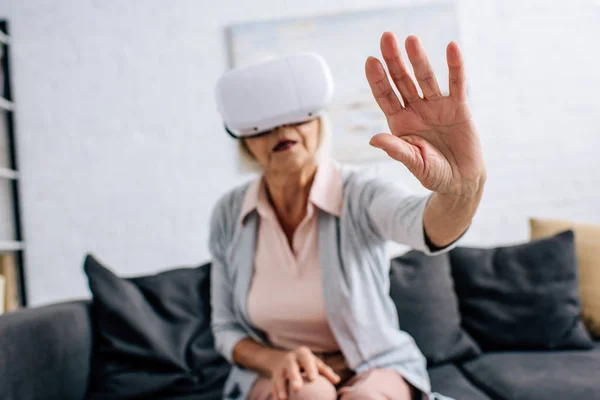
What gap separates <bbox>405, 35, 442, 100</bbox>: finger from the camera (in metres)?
0.69

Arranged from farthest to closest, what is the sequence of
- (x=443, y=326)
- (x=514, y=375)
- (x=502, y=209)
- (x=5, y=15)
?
(x=5, y=15)
(x=502, y=209)
(x=443, y=326)
(x=514, y=375)

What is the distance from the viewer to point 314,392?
0.88m

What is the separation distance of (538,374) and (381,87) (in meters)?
0.98

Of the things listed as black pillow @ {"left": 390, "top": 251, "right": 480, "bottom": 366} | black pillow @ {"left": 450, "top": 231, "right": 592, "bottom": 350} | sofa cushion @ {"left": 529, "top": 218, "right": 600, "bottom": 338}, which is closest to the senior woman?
black pillow @ {"left": 390, "top": 251, "right": 480, "bottom": 366}

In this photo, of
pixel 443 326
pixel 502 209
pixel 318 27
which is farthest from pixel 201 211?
pixel 502 209

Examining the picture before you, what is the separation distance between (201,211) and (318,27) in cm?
91

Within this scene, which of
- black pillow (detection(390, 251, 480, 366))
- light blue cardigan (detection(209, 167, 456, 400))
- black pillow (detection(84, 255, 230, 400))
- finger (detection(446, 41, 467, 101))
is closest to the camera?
finger (detection(446, 41, 467, 101))

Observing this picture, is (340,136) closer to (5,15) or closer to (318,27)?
(318,27)

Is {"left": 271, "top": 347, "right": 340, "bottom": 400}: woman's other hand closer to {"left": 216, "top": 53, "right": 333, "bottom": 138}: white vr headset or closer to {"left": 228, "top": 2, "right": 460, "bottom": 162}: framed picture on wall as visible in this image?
{"left": 216, "top": 53, "right": 333, "bottom": 138}: white vr headset

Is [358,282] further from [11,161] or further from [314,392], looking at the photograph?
[11,161]

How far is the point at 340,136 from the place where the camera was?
7.12ft

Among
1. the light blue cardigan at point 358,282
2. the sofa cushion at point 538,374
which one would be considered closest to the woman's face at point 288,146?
the light blue cardigan at point 358,282

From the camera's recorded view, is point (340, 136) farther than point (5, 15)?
No

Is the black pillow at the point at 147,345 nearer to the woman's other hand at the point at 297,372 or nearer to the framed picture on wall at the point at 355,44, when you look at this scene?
the woman's other hand at the point at 297,372
